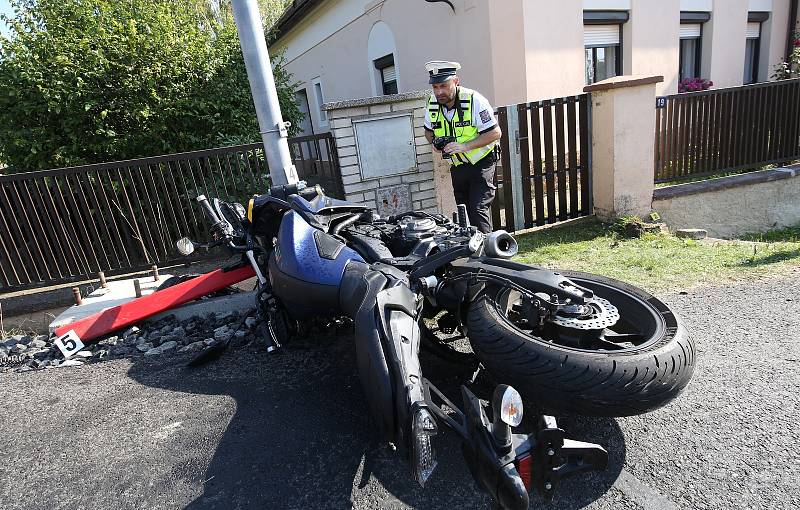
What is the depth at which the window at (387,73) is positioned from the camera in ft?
36.7

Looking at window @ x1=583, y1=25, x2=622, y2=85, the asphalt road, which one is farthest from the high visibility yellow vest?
window @ x1=583, y1=25, x2=622, y2=85

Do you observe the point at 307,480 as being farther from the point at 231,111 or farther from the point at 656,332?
the point at 231,111

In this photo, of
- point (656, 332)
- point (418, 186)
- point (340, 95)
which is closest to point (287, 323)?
point (656, 332)

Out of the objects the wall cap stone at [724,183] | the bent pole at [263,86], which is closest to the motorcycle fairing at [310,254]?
the bent pole at [263,86]

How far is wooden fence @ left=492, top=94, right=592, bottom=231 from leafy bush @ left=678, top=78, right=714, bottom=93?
6.75 m

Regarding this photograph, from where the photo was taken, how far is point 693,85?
10.5 meters

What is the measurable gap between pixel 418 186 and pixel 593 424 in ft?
12.5

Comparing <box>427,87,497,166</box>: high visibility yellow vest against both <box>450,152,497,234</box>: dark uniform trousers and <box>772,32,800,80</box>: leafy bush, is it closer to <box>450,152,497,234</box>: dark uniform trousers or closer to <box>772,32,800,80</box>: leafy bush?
<box>450,152,497,234</box>: dark uniform trousers

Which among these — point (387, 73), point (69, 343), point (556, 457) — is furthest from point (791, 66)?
point (69, 343)

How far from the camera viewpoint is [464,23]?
26.7 feet

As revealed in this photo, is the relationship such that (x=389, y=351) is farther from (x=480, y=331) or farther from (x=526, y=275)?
(x=526, y=275)

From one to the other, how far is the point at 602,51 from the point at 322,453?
32.0 feet

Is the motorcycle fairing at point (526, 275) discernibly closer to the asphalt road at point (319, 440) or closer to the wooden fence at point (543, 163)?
the asphalt road at point (319, 440)

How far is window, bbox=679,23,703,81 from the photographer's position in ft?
35.1
